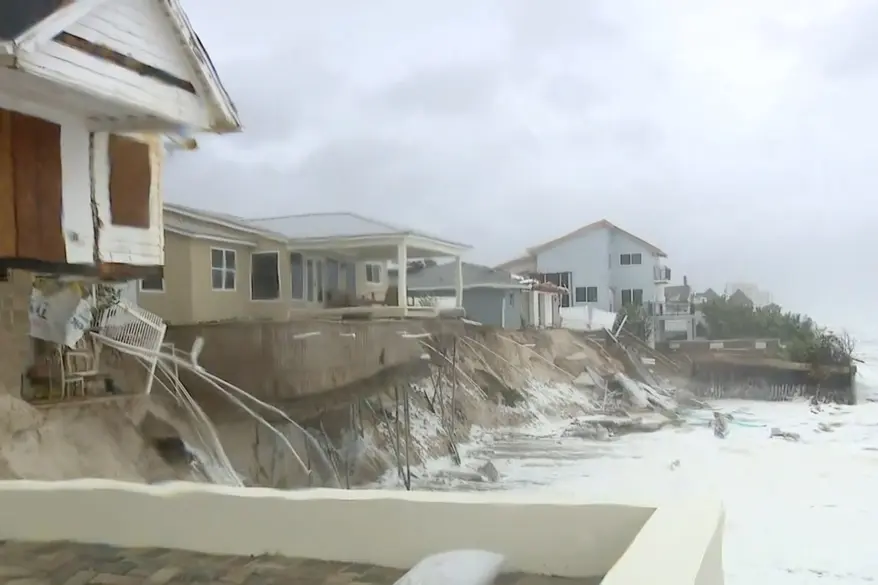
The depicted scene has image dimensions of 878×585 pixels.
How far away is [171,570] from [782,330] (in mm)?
40466

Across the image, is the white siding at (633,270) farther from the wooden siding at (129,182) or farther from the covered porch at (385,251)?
the wooden siding at (129,182)

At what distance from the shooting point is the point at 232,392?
12852 mm

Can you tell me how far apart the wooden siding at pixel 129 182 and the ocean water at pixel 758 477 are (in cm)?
633

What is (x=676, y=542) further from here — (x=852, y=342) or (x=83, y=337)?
(x=852, y=342)

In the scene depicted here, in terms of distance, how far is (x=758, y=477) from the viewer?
838 inches

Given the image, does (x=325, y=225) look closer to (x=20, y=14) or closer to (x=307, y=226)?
(x=307, y=226)

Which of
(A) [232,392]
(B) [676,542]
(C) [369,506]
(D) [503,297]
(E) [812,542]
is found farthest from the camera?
(D) [503,297]

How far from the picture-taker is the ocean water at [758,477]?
14602mm

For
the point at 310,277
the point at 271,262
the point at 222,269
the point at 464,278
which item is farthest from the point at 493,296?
the point at 222,269

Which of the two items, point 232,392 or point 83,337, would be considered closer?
point 83,337

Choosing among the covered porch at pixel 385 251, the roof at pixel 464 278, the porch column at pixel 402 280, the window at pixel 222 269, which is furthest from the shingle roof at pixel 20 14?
the roof at pixel 464 278

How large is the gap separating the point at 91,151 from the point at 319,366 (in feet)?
19.8

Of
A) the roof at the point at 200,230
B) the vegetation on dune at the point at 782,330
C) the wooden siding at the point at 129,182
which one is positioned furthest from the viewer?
the vegetation on dune at the point at 782,330

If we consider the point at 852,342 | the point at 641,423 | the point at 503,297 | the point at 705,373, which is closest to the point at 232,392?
the point at 641,423
